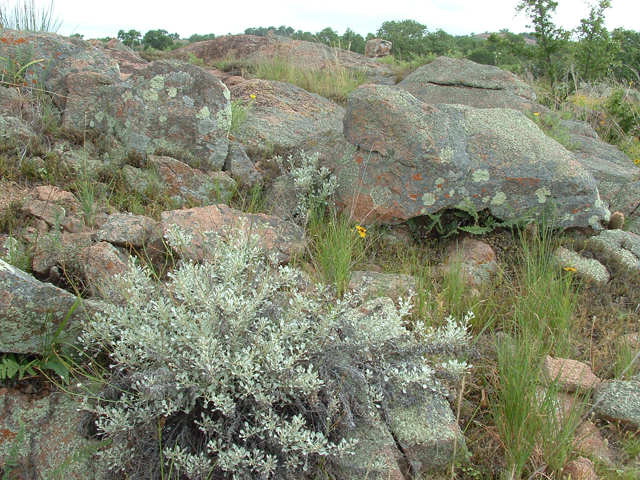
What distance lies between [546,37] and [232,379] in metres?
11.8

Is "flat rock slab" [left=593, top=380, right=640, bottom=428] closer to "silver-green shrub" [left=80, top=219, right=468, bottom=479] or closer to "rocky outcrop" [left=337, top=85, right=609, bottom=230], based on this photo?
"silver-green shrub" [left=80, top=219, right=468, bottom=479]

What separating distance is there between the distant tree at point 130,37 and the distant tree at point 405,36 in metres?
7.25

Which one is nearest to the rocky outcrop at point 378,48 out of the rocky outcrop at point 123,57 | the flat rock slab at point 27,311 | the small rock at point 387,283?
the rocky outcrop at point 123,57

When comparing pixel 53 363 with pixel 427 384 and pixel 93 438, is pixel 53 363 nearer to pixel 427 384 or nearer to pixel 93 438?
pixel 93 438

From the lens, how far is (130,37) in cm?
1252

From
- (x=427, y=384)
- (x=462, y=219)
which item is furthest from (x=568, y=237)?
(x=427, y=384)

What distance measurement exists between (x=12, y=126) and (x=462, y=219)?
424 centimetres

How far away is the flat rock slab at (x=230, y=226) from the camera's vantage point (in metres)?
3.57

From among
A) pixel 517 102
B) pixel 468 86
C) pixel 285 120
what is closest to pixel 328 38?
pixel 468 86

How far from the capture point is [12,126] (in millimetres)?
4383

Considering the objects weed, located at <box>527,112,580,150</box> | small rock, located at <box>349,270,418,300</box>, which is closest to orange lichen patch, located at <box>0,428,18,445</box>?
small rock, located at <box>349,270,418,300</box>

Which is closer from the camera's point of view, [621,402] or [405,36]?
[621,402]

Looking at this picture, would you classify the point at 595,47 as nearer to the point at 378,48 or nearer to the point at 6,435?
the point at 378,48

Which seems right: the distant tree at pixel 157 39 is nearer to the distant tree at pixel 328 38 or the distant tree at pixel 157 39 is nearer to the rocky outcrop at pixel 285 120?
the distant tree at pixel 328 38
